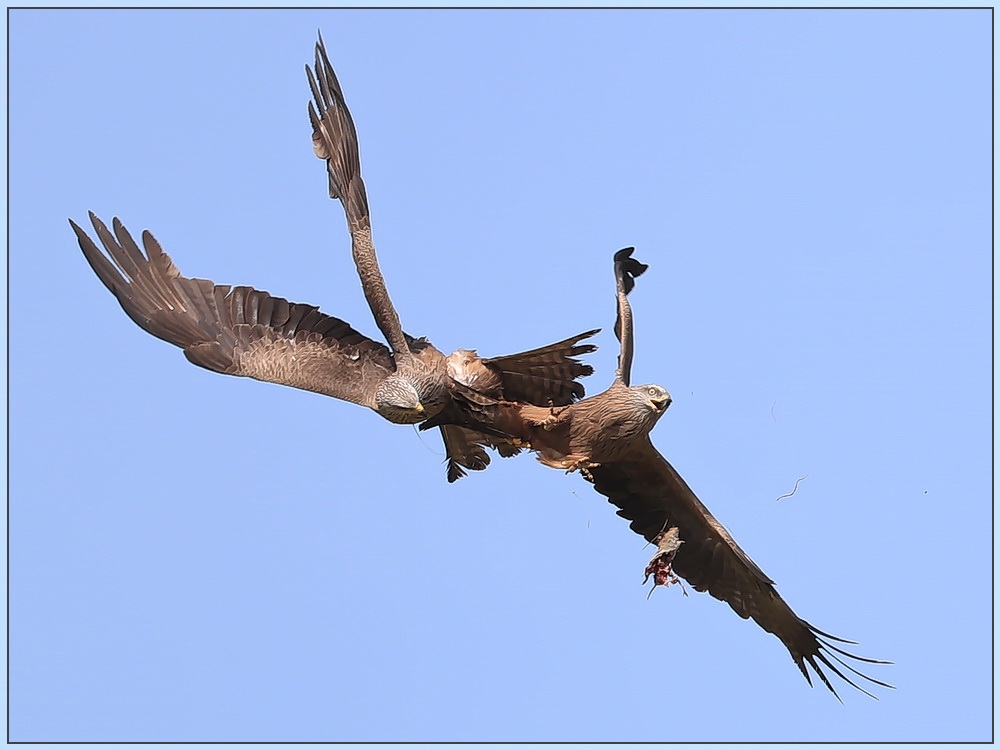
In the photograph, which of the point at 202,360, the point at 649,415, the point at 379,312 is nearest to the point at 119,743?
the point at 202,360

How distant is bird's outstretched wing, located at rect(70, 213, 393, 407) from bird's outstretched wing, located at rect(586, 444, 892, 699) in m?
1.78

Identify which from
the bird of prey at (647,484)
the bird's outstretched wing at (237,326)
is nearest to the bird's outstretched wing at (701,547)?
the bird of prey at (647,484)

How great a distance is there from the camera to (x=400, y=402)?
11508mm

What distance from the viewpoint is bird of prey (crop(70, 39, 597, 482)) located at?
38.6 feet

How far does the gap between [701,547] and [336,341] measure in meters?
3.05

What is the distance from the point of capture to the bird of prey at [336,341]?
11758 mm

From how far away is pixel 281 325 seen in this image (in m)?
12.2

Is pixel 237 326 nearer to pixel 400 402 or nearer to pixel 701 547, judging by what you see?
pixel 400 402

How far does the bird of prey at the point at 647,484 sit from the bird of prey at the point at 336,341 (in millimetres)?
234

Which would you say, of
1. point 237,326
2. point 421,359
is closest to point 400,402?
point 421,359

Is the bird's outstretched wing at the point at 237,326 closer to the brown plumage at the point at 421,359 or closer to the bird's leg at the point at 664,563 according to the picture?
the brown plumage at the point at 421,359

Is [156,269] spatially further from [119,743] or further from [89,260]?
[119,743]

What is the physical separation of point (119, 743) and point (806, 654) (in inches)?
194

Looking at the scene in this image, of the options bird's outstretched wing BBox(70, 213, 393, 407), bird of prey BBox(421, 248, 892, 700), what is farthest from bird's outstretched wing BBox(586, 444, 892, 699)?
bird's outstretched wing BBox(70, 213, 393, 407)
